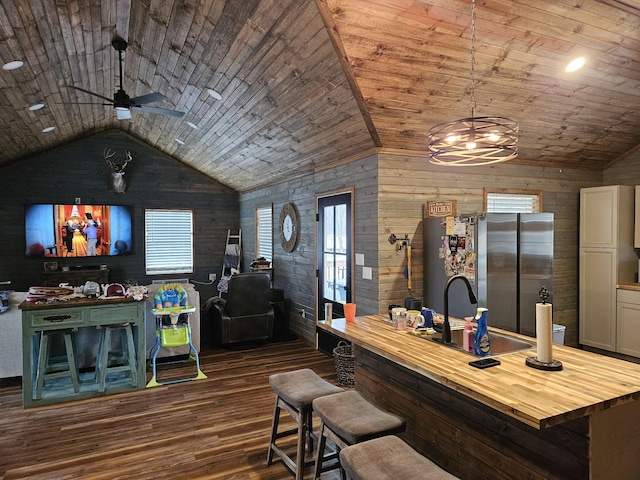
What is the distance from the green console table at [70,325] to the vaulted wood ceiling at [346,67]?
2.28m

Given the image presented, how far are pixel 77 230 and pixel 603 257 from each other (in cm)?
828

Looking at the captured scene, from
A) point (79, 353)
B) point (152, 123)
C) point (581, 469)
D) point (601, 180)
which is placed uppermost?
point (152, 123)

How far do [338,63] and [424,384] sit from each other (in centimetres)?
239

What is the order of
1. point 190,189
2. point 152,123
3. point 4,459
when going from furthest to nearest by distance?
point 190,189
point 152,123
point 4,459

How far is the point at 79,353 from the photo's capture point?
464cm

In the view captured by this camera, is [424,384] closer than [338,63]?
Yes

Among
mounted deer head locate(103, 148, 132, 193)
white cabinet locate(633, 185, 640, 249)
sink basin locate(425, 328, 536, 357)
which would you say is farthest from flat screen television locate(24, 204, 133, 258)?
white cabinet locate(633, 185, 640, 249)

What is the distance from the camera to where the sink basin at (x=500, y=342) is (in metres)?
2.38

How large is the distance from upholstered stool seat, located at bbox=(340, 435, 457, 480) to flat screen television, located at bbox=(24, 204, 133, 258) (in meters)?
7.40

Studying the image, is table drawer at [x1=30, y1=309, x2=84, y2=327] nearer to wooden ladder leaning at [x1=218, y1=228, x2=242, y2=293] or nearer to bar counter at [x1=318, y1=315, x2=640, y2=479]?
bar counter at [x1=318, y1=315, x2=640, y2=479]

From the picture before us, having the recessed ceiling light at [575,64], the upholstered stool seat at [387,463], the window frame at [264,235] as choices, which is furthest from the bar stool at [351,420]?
the window frame at [264,235]

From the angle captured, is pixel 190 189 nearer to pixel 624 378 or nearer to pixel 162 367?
pixel 162 367

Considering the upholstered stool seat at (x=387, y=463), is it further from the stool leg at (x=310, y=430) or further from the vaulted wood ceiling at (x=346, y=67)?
the vaulted wood ceiling at (x=346, y=67)

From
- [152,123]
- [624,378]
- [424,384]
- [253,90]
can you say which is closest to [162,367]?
[253,90]
